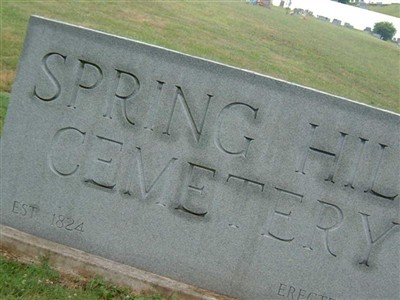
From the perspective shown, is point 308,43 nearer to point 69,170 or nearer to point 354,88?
point 354,88

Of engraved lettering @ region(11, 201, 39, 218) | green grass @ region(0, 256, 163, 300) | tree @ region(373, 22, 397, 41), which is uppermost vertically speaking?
tree @ region(373, 22, 397, 41)

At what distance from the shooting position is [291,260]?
5.07 metres

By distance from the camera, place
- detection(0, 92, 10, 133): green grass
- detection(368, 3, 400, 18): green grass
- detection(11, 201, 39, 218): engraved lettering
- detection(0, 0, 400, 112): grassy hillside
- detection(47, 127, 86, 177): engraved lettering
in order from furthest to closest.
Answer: detection(368, 3, 400, 18): green grass → detection(0, 0, 400, 112): grassy hillside → detection(0, 92, 10, 133): green grass → detection(11, 201, 39, 218): engraved lettering → detection(47, 127, 86, 177): engraved lettering

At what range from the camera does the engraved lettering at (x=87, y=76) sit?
16.7 ft

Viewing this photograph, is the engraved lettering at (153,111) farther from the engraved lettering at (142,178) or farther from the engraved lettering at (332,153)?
the engraved lettering at (332,153)

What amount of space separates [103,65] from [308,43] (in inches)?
833

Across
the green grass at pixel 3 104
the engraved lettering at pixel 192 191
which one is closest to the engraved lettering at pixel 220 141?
the engraved lettering at pixel 192 191

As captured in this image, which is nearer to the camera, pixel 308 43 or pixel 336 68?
pixel 336 68

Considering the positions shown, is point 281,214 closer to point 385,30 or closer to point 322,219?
point 322,219

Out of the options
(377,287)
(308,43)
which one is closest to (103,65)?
(377,287)

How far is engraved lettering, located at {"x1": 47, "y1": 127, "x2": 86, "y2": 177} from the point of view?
5172 mm

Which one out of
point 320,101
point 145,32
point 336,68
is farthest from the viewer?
point 336,68

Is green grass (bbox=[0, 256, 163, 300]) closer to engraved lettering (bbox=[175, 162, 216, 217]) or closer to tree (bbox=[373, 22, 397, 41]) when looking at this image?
engraved lettering (bbox=[175, 162, 216, 217])

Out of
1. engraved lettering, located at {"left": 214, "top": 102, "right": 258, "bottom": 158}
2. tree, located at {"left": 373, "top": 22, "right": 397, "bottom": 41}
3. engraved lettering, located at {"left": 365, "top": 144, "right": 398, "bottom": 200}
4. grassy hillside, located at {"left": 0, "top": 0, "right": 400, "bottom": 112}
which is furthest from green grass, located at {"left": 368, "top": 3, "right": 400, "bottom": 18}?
engraved lettering, located at {"left": 214, "top": 102, "right": 258, "bottom": 158}
